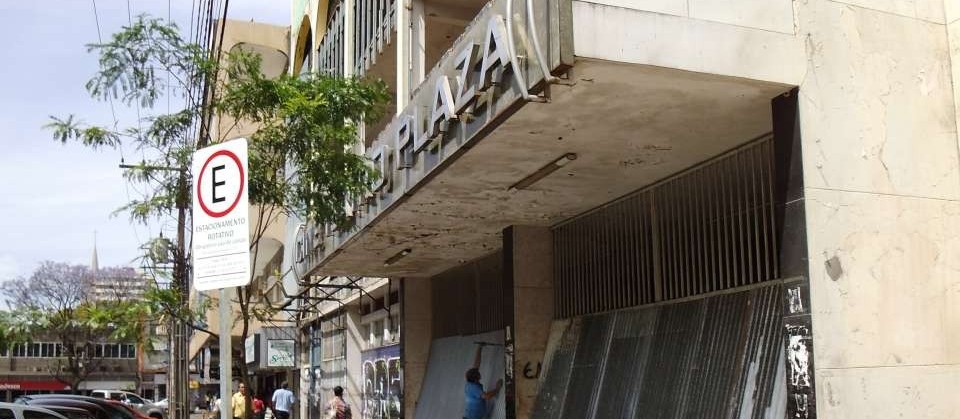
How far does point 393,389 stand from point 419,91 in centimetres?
1116

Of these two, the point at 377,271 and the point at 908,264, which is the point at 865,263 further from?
the point at 377,271

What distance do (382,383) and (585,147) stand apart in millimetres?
13642

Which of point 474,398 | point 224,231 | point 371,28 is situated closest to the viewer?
point 224,231

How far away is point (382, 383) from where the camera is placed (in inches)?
853

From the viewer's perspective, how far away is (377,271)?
57.9ft

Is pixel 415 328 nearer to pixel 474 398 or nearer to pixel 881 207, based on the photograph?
pixel 474 398

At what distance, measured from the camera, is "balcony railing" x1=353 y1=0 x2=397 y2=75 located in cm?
1650

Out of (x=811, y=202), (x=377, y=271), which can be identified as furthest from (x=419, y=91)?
(x=377, y=271)

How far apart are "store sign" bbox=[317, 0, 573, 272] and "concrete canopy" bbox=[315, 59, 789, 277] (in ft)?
0.53

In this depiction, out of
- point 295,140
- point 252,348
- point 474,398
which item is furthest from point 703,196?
point 252,348

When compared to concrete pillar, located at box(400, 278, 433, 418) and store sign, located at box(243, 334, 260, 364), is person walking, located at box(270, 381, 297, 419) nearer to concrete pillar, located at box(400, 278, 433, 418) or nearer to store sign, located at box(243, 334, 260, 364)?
concrete pillar, located at box(400, 278, 433, 418)

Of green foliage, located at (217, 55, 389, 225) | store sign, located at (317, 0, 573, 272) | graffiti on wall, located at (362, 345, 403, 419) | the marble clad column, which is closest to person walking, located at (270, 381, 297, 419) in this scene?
graffiti on wall, located at (362, 345, 403, 419)

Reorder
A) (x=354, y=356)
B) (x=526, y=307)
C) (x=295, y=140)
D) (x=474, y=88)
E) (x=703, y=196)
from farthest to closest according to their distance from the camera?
(x=354, y=356) < (x=526, y=307) < (x=703, y=196) < (x=295, y=140) < (x=474, y=88)

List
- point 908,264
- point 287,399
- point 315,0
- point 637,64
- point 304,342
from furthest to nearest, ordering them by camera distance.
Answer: point 304,342 → point 315,0 → point 287,399 → point 908,264 → point 637,64
